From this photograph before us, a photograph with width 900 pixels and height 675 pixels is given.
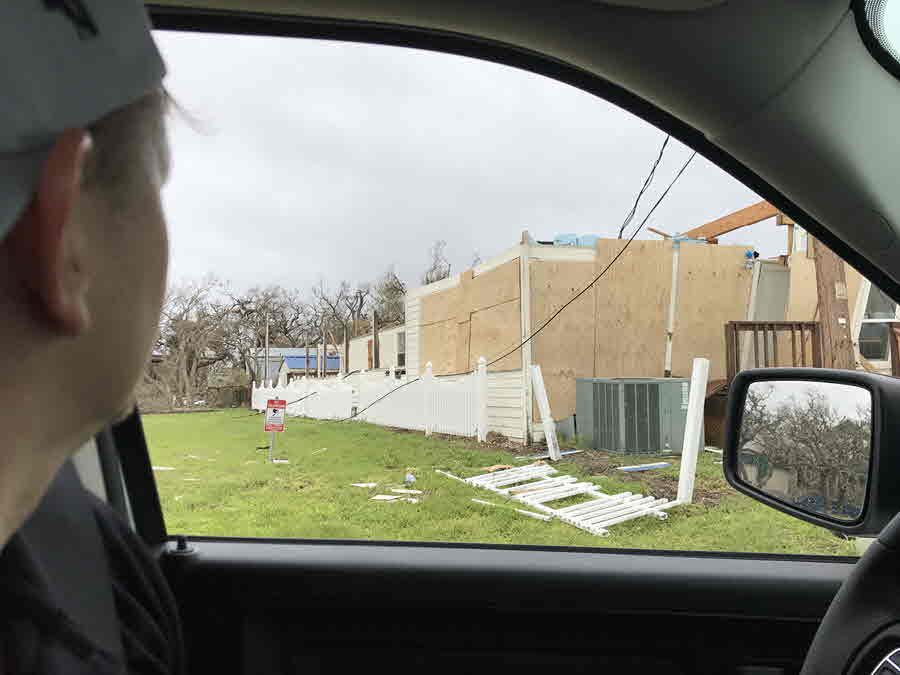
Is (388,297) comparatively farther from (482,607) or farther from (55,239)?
→ (55,239)

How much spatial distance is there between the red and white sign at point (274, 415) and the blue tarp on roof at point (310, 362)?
44cm

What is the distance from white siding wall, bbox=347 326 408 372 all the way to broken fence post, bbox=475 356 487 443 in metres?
0.71

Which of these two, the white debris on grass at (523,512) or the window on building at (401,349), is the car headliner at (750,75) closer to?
the white debris on grass at (523,512)

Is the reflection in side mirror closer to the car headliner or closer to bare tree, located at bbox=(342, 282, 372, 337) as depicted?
the car headliner

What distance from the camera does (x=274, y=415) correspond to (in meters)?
3.82

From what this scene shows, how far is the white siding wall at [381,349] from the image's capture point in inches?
194

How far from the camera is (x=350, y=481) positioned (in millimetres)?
3973

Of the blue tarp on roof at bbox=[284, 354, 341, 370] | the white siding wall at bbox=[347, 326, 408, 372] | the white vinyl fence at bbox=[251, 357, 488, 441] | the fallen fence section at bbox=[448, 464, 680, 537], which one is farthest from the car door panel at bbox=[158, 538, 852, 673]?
the white siding wall at bbox=[347, 326, 408, 372]

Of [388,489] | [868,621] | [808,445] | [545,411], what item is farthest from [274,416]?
[868,621]

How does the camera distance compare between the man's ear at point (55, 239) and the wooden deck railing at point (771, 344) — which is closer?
the man's ear at point (55, 239)

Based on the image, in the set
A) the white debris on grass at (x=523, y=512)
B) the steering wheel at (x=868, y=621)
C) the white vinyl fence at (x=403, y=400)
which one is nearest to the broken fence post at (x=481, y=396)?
the white vinyl fence at (x=403, y=400)

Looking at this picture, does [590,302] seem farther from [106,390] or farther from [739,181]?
[106,390]

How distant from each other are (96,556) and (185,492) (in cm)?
213

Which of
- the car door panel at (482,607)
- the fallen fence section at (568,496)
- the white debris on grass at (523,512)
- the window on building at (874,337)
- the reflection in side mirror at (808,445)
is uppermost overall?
the window on building at (874,337)
